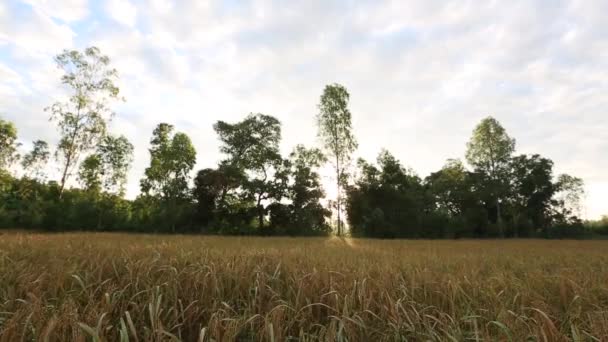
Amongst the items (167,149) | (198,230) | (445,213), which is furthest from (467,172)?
(167,149)

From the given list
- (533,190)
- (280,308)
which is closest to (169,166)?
(280,308)

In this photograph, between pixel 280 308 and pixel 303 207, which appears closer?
pixel 280 308

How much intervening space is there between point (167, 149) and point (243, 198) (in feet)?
36.0

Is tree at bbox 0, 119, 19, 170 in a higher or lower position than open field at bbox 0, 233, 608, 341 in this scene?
higher

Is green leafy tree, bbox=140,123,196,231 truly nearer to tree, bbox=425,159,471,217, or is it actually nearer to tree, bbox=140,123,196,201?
tree, bbox=140,123,196,201

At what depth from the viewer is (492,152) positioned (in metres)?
40.1

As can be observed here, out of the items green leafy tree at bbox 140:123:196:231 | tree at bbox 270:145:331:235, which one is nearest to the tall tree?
tree at bbox 270:145:331:235

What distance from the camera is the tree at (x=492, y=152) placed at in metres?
39.9

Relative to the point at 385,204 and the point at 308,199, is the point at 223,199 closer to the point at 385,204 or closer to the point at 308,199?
the point at 308,199

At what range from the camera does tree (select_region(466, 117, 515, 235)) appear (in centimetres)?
3991

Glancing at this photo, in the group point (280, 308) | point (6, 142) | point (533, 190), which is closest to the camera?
point (280, 308)

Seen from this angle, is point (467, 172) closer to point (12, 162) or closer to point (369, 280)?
point (369, 280)

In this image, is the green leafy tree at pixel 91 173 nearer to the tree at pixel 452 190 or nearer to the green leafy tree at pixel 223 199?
the green leafy tree at pixel 223 199

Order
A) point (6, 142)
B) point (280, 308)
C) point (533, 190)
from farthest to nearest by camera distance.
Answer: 1. point (533, 190)
2. point (6, 142)
3. point (280, 308)
